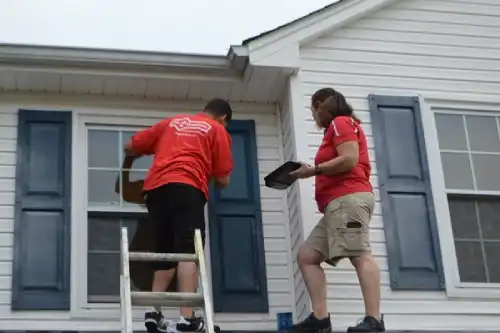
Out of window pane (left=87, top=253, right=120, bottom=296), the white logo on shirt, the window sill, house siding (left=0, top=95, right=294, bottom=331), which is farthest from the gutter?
the window sill

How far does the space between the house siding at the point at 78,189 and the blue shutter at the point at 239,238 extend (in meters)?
0.06

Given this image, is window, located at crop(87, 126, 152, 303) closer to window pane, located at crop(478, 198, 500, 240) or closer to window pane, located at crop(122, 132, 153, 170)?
window pane, located at crop(122, 132, 153, 170)

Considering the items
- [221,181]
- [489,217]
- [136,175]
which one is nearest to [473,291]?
[489,217]

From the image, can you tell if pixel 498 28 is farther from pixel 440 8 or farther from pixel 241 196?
pixel 241 196

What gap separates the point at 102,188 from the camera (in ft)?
→ 24.4

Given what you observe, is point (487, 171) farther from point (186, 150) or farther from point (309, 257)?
point (186, 150)

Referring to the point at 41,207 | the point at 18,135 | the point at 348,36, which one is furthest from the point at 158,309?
the point at 348,36

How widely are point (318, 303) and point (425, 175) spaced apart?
5.92 ft

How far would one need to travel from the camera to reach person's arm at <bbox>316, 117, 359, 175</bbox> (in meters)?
6.39

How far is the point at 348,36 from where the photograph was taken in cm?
807

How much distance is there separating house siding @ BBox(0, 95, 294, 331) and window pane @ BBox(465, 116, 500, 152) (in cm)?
158

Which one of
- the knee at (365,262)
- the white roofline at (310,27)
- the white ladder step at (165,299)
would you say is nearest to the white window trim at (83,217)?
the white roofline at (310,27)

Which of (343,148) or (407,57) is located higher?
(407,57)

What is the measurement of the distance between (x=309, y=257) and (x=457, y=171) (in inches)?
→ 74.0
